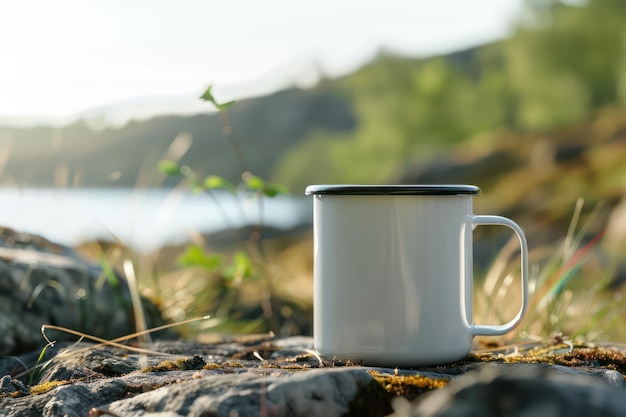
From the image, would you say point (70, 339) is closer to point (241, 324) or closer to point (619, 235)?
point (241, 324)

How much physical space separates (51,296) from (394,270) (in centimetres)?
183

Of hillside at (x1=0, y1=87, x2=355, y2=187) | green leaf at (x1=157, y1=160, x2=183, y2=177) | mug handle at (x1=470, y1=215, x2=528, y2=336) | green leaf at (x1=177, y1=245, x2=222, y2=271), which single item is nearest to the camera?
mug handle at (x1=470, y1=215, x2=528, y2=336)

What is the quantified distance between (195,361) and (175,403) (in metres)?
0.57

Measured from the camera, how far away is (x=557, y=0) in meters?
30.0

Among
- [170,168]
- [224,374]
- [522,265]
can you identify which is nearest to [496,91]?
[170,168]

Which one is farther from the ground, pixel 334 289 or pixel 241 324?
pixel 334 289

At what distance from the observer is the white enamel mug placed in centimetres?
188

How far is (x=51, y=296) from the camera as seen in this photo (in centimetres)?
299

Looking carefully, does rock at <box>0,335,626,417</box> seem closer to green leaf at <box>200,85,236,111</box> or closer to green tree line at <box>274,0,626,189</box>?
green leaf at <box>200,85,236,111</box>

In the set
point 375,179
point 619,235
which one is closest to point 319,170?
point 375,179

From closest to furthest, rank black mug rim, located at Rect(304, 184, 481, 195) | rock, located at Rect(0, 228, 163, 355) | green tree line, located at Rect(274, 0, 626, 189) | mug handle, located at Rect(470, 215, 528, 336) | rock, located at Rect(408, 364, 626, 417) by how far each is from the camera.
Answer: rock, located at Rect(408, 364, 626, 417) → black mug rim, located at Rect(304, 184, 481, 195) → mug handle, located at Rect(470, 215, 528, 336) → rock, located at Rect(0, 228, 163, 355) → green tree line, located at Rect(274, 0, 626, 189)

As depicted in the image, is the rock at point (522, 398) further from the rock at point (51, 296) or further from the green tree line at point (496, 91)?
the green tree line at point (496, 91)

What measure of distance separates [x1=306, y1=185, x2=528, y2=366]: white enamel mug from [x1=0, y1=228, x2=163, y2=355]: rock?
5.08 ft

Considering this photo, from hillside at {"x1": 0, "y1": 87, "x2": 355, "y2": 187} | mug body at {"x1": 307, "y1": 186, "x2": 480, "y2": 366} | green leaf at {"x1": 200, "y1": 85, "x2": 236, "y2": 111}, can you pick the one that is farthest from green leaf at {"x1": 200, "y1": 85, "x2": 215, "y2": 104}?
hillside at {"x1": 0, "y1": 87, "x2": 355, "y2": 187}
